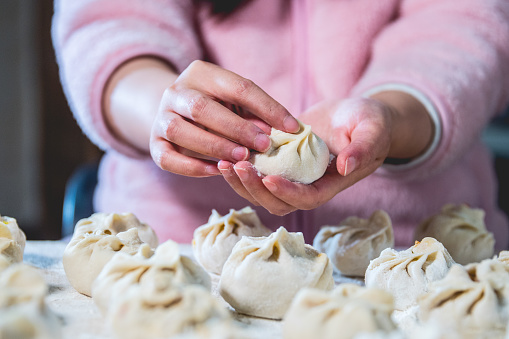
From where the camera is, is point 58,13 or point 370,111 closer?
point 370,111

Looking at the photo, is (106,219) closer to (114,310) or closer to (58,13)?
(114,310)

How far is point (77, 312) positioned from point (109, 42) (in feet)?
2.74

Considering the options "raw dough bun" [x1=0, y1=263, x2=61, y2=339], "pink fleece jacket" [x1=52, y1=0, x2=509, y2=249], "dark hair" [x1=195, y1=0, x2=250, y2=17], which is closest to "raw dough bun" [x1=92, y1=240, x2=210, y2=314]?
"raw dough bun" [x1=0, y1=263, x2=61, y2=339]

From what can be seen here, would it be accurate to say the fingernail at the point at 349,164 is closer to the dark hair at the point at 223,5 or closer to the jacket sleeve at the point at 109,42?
the jacket sleeve at the point at 109,42

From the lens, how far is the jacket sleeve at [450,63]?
4.45 feet

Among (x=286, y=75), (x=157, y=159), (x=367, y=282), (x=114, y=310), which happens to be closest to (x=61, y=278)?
(x=157, y=159)

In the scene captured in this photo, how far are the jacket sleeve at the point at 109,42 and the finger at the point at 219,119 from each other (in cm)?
51

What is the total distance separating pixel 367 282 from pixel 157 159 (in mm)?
460

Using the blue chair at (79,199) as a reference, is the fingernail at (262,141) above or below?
above

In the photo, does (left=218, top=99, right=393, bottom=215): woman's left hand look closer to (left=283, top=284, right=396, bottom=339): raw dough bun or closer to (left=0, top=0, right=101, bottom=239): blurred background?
(left=283, top=284, right=396, bottom=339): raw dough bun

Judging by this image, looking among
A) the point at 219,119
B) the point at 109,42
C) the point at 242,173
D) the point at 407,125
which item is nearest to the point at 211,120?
the point at 219,119

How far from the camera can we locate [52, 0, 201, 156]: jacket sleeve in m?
1.44

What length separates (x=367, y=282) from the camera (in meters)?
0.97

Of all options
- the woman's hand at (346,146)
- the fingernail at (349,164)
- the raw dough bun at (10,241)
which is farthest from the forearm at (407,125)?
the raw dough bun at (10,241)
